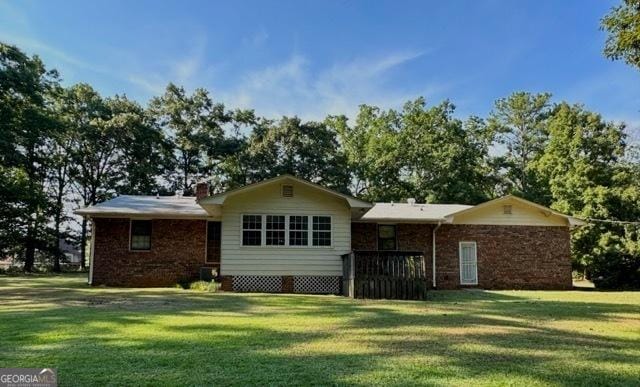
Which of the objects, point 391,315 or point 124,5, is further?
point 124,5

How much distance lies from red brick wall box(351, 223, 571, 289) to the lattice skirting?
3136 mm

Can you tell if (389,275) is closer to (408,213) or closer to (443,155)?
(408,213)

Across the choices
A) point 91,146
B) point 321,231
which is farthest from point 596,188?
point 91,146

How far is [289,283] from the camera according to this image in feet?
49.2

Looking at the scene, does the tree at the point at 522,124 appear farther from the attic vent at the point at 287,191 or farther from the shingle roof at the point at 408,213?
the attic vent at the point at 287,191

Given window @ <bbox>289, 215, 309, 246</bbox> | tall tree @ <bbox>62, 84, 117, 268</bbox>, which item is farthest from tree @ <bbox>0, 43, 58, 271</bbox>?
window @ <bbox>289, 215, 309, 246</bbox>

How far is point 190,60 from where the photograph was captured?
20.2 m

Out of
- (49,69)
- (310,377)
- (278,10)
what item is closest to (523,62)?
(278,10)

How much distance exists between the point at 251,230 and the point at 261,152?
18.2 meters

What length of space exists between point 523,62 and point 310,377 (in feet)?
73.2

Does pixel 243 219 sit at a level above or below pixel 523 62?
below

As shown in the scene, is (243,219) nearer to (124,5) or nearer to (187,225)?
(187,225)

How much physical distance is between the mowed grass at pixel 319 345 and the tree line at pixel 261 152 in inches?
687

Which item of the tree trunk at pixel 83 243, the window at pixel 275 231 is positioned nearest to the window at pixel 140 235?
the window at pixel 275 231
